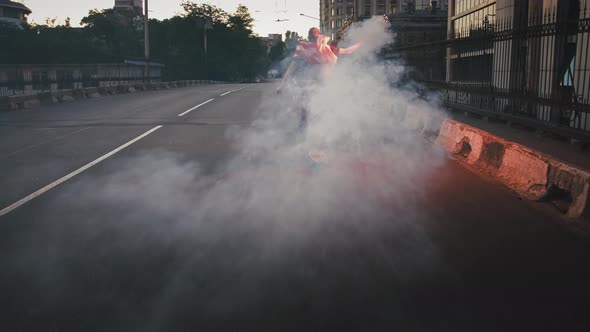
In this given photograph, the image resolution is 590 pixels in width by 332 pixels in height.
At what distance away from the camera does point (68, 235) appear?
5.05m

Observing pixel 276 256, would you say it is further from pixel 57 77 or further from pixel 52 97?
pixel 57 77

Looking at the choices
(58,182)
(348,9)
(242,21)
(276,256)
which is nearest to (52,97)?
(58,182)

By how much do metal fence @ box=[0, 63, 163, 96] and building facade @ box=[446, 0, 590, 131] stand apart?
19808 mm

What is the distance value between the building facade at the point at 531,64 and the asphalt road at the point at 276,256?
2.70 metres

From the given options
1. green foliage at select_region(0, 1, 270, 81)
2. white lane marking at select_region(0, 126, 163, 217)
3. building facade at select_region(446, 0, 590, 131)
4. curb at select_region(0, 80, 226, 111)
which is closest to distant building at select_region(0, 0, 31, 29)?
green foliage at select_region(0, 1, 270, 81)

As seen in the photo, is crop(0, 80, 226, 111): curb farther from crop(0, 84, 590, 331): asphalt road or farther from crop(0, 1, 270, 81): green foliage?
crop(0, 1, 270, 81): green foliage

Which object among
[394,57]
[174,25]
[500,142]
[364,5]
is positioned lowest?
[500,142]

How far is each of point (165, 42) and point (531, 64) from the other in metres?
81.2

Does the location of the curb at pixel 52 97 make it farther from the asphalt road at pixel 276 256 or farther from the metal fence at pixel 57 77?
the asphalt road at pixel 276 256

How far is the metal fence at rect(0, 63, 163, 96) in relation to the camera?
2470 cm

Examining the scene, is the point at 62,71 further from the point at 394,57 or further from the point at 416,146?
the point at 416,146

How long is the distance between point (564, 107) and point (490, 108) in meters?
3.36

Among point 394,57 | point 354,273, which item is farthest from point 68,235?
point 394,57

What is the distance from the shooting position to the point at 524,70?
34.9 feet
